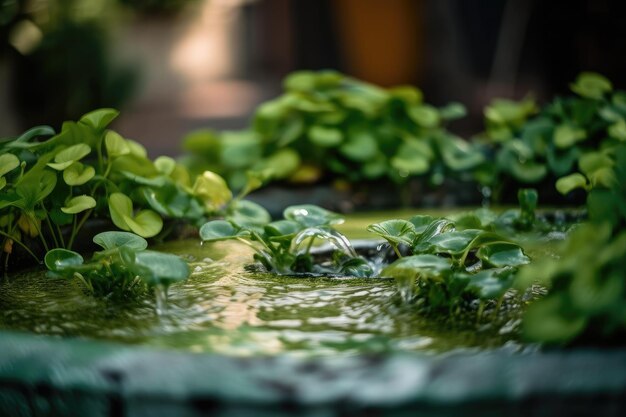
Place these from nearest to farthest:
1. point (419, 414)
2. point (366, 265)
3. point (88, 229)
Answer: point (419, 414), point (366, 265), point (88, 229)

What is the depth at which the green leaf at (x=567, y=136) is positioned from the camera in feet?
7.88

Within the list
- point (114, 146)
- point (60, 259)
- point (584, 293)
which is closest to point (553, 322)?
point (584, 293)

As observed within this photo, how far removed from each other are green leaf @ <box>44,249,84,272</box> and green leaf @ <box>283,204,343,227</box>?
45 cm

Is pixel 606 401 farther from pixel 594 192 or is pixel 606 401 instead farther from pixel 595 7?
pixel 595 7

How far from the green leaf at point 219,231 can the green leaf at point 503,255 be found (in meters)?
0.43

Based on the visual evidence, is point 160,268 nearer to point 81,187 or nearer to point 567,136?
point 81,187

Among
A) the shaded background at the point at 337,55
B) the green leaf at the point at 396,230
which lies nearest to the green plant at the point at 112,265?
the green leaf at the point at 396,230

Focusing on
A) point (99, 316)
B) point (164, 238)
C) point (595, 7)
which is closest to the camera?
point (99, 316)

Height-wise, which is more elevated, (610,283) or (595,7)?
(595,7)

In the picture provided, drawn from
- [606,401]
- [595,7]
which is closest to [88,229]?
[606,401]

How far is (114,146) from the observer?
156 centimetres

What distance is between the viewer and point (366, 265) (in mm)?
1531

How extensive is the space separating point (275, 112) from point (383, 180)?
1.47 ft

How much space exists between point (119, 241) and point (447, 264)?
541 mm
